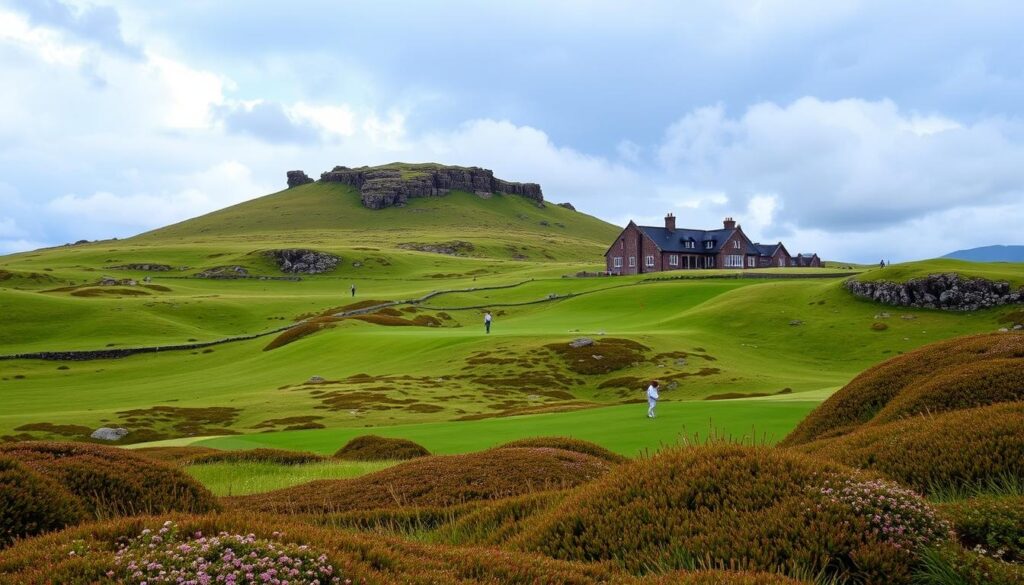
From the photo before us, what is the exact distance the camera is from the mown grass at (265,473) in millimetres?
20266

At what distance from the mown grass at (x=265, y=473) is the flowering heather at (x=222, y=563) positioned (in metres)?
13.7

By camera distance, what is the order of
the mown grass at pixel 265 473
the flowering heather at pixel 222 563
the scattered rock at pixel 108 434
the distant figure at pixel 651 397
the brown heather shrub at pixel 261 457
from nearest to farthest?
the flowering heather at pixel 222 563 < the mown grass at pixel 265 473 < the brown heather shrub at pixel 261 457 < the distant figure at pixel 651 397 < the scattered rock at pixel 108 434

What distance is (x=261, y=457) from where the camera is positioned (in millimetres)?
24547

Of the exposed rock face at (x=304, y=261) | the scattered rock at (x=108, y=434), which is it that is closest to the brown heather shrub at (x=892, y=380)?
the scattered rock at (x=108, y=434)

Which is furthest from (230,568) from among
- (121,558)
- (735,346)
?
(735,346)

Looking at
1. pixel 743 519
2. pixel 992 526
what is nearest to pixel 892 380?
pixel 992 526

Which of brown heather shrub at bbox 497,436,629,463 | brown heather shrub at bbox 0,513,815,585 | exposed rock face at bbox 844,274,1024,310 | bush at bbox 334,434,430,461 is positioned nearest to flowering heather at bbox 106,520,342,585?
brown heather shrub at bbox 0,513,815,585

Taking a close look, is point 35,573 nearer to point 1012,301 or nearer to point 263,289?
point 1012,301

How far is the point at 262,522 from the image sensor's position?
25.3ft

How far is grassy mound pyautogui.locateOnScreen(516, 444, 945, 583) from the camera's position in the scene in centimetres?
799

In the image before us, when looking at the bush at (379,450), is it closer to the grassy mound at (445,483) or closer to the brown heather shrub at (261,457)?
the brown heather shrub at (261,457)

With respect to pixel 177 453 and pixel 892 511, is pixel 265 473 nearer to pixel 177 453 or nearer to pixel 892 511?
pixel 177 453

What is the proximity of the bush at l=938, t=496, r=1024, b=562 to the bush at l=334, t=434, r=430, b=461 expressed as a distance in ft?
59.5

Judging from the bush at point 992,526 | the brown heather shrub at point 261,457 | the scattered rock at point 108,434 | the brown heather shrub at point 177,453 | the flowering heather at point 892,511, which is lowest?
the scattered rock at point 108,434
